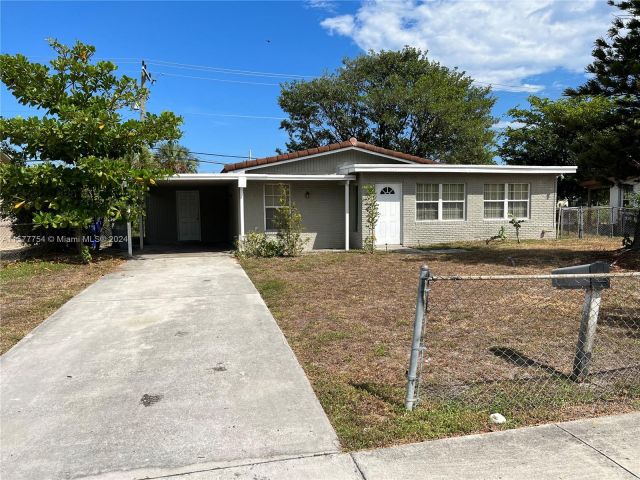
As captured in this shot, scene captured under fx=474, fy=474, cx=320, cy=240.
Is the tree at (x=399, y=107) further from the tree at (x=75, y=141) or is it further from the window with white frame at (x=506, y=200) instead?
the tree at (x=75, y=141)

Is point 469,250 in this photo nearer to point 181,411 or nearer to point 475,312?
point 475,312

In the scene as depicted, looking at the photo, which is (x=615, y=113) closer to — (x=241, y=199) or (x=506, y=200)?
(x=506, y=200)

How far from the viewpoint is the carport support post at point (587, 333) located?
4012mm

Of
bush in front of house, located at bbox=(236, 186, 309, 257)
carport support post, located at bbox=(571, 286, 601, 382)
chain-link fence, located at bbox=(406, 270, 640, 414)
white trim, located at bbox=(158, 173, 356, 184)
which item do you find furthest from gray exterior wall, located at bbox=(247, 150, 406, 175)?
carport support post, located at bbox=(571, 286, 601, 382)

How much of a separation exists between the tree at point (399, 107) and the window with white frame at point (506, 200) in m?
13.9

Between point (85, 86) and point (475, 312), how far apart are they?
11.4 meters

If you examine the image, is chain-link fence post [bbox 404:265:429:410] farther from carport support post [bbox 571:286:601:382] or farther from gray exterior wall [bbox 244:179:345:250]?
gray exterior wall [bbox 244:179:345:250]

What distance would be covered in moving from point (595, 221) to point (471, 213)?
718cm

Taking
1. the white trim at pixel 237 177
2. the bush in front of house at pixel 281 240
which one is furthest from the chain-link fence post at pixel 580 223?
the bush in front of house at pixel 281 240

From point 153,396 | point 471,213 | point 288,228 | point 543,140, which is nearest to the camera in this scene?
point 153,396

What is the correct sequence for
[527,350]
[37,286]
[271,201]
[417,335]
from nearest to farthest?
[417,335] → [527,350] → [37,286] → [271,201]

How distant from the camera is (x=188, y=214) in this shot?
68.5ft

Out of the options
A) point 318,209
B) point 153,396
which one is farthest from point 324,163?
point 153,396

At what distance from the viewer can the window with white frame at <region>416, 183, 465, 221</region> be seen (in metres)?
16.5
